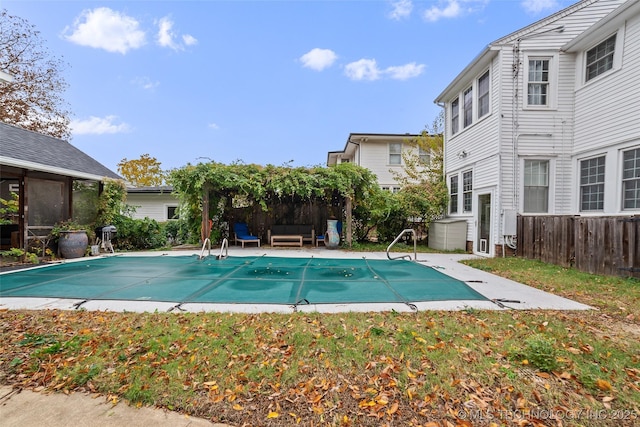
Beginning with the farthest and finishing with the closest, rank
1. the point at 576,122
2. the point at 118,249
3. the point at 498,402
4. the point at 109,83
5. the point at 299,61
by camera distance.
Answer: the point at 299,61 < the point at 109,83 < the point at 118,249 < the point at 576,122 < the point at 498,402

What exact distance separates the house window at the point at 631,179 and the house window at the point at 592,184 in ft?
2.04

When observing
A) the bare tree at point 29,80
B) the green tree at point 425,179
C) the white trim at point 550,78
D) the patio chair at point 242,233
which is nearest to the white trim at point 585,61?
the white trim at point 550,78

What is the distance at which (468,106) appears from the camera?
1046 cm

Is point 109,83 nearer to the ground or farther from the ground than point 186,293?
farther from the ground

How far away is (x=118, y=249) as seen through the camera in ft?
33.9

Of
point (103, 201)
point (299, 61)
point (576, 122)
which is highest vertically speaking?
point (299, 61)

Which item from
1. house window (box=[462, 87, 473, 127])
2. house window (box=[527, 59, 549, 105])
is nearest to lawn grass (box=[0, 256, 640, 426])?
house window (box=[527, 59, 549, 105])

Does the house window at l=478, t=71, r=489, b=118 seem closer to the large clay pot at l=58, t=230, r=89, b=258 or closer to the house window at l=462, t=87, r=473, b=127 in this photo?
the house window at l=462, t=87, r=473, b=127

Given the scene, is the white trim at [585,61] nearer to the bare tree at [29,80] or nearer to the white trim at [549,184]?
the white trim at [549,184]

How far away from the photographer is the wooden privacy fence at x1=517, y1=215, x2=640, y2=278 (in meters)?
5.58

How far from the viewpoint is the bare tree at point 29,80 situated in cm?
1428

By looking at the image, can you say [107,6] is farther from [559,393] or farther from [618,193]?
[618,193]

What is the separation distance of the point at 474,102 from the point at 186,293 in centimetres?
1068

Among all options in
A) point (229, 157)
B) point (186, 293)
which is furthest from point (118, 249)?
point (186, 293)
